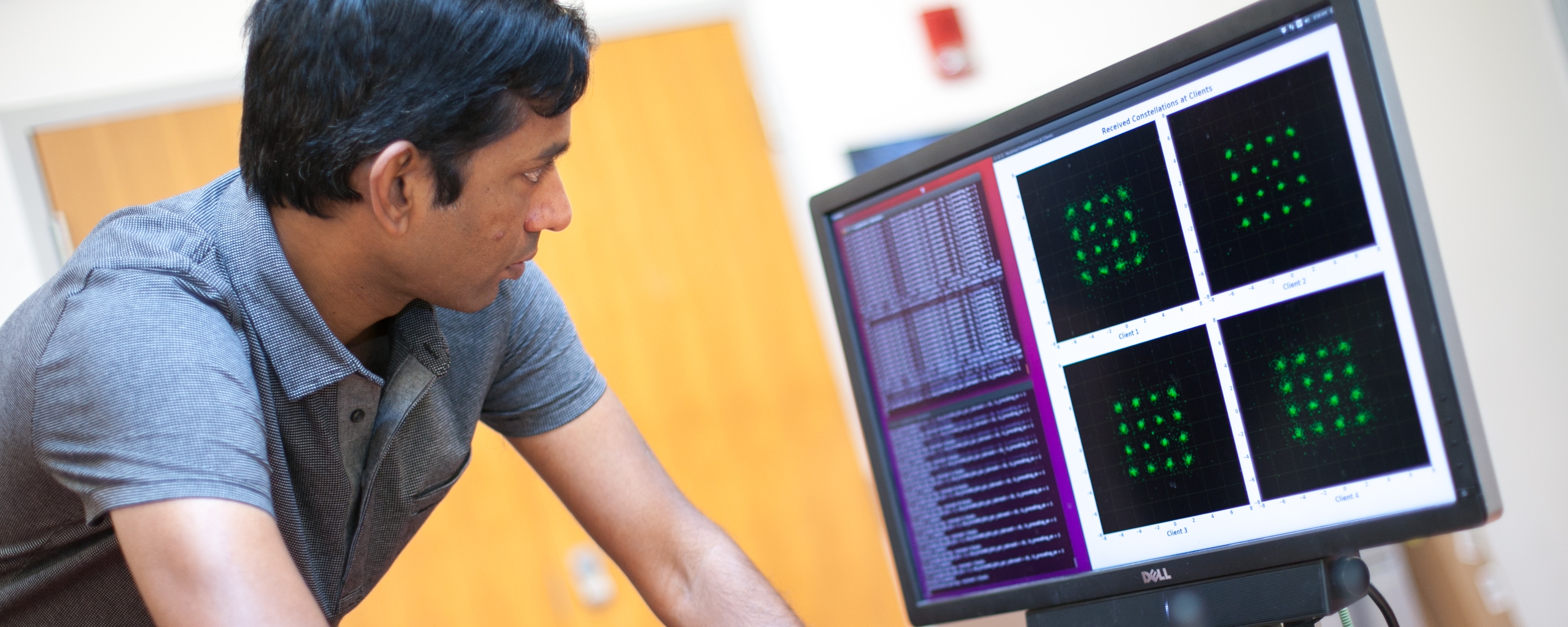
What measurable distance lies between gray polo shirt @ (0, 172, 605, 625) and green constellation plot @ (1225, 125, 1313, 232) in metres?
0.65

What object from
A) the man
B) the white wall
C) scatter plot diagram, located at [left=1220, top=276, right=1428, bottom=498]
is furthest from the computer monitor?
the white wall

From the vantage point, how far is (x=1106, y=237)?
849 millimetres

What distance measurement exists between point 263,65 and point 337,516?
0.39 metres

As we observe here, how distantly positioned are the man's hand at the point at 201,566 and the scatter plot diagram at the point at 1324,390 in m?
0.67

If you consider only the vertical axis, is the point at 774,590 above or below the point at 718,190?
below

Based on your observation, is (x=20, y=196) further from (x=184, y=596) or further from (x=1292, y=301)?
(x=1292, y=301)

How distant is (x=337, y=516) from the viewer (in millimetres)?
966

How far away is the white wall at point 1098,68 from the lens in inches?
87.6

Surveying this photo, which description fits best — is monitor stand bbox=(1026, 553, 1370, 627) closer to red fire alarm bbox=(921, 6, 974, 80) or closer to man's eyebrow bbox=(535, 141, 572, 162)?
man's eyebrow bbox=(535, 141, 572, 162)

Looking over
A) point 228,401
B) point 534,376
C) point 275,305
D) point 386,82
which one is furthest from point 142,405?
point 534,376

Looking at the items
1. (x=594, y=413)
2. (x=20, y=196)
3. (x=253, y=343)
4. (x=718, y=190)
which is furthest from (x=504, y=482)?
(x=253, y=343)

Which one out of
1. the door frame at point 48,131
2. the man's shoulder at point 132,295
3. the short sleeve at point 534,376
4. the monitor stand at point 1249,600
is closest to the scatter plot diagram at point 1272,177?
the monitor stand at point 1249,600

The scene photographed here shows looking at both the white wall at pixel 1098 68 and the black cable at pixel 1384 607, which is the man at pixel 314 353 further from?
the white wall at pixel 1098 68

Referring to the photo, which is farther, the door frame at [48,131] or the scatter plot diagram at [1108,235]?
the door frame at [48,131]
